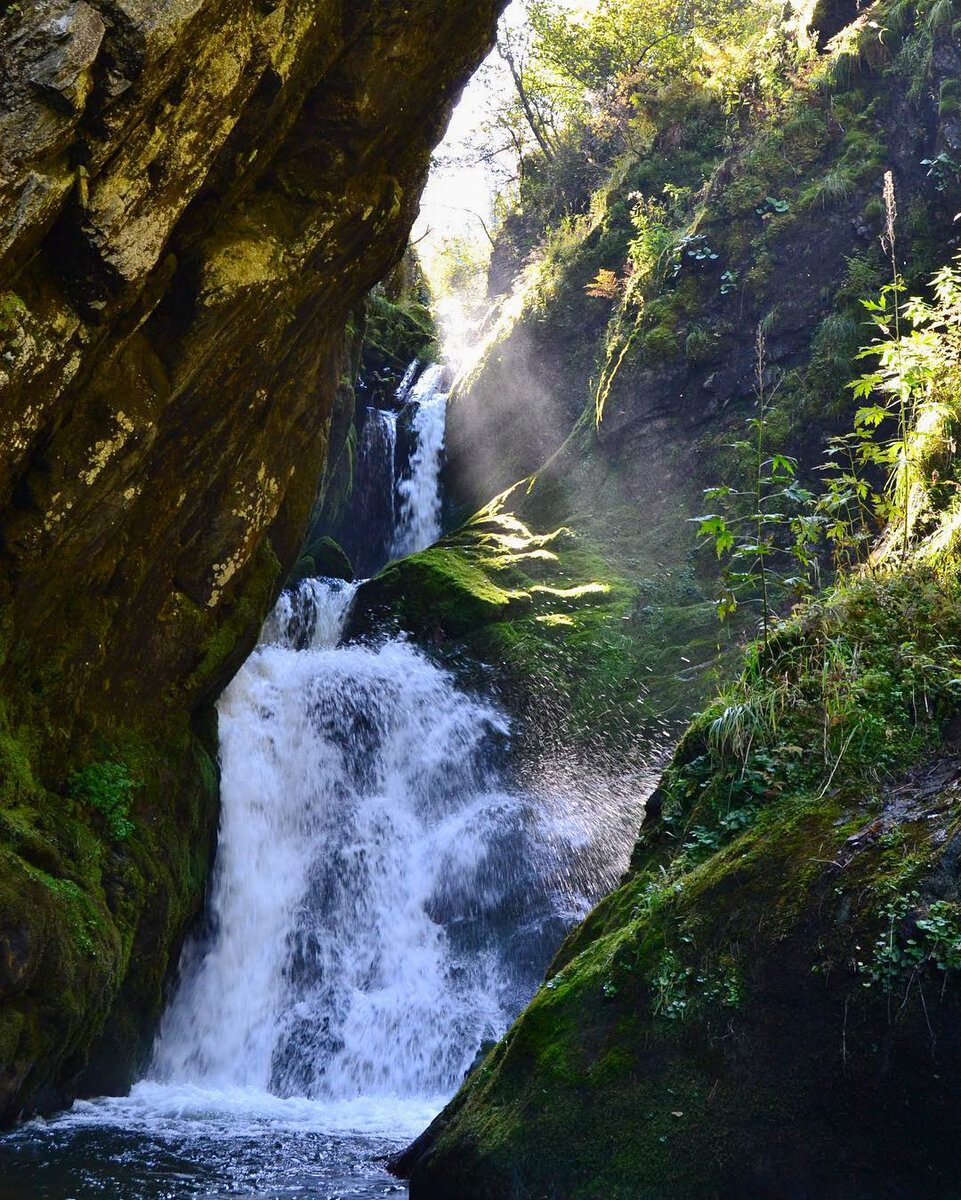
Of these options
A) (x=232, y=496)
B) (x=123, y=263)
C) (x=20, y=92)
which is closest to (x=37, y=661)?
(x=232, y=496)

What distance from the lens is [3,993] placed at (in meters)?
5.71

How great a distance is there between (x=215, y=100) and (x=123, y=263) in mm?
1206

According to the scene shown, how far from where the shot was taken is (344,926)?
9766mm

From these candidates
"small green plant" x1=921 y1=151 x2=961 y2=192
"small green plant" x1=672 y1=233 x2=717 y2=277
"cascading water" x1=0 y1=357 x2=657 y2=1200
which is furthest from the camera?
"small green plant" x1=672 y1=233 x2=717 y2=277

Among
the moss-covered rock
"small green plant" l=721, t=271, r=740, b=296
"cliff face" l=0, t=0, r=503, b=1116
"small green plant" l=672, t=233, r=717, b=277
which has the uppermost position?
"small green plant" l=672, t=233, r=717, b=277

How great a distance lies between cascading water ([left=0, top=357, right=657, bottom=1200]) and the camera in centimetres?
651

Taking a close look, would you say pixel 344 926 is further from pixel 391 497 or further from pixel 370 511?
pixel 391 497

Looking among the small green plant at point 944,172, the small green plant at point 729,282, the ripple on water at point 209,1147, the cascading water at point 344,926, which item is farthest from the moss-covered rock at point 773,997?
the small green plant at point 729,282

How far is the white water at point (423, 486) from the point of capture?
1822cm

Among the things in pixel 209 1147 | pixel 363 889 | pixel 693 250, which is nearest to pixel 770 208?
pixel 693 250

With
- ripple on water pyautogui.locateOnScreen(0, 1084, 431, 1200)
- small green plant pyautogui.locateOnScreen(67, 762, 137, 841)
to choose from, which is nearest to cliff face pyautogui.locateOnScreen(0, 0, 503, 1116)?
small green plant pyautogui.locateOnScreen(67, 762, 137, 841)

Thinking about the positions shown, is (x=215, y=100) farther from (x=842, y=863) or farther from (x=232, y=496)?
(x=842, y=863)

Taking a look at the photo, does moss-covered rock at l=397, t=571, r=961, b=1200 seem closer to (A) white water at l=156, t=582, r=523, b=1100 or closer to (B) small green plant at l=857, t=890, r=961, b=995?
(B) small green plant at l=857, t=890, r=961, b=995

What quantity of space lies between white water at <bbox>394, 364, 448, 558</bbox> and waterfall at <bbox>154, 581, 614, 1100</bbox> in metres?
5.77
